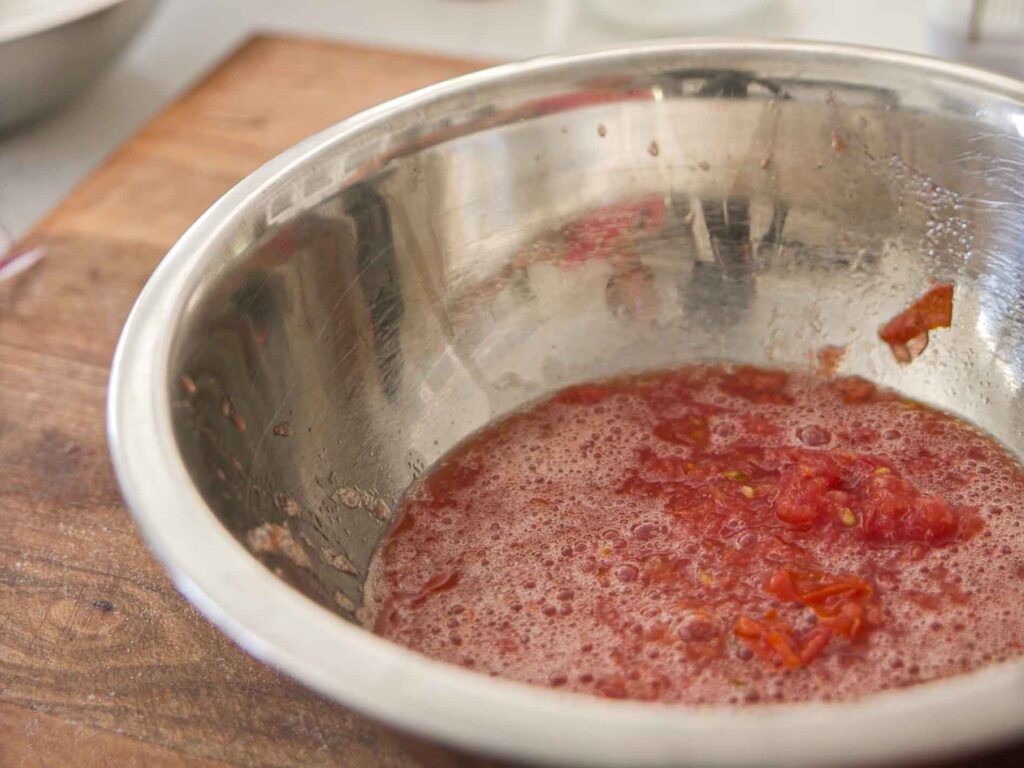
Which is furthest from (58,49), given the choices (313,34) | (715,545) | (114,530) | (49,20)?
(715,545)

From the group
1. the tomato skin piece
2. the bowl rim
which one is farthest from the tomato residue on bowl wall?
the bowl rim

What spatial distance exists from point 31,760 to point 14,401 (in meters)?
0.49

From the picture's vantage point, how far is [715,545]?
1.03 m

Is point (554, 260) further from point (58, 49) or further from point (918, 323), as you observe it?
point (58, 49)

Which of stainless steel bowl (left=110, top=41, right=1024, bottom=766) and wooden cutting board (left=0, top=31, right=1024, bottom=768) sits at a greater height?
stainless steel bowl (left=110, top=41, right=1024, bottom=766)

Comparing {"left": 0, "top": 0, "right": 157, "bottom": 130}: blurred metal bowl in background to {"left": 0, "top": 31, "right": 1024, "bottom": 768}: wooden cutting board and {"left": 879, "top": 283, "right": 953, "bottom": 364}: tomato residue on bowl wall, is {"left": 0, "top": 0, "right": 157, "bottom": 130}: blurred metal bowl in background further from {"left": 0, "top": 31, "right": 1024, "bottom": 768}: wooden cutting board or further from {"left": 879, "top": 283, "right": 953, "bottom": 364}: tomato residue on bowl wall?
{"left": 879, "top": 283, "right": 953, "bottom": 364}: tomato residue on bowl wall

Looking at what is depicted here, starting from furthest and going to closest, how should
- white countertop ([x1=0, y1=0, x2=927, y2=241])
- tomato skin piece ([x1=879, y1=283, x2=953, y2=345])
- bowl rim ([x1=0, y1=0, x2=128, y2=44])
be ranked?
white countertop ([x1=0, y1=0, x2=927, y2=241]) → bowl rim ([x1=0, y1=0, x2=128, y2=44]) → tomato skin piece ([x1=879, y1=283, x2=953, y2=345])

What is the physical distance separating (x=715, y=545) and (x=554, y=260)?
0.40m

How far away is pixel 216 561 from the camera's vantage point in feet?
2.33

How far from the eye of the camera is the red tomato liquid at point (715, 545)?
0.92 meters

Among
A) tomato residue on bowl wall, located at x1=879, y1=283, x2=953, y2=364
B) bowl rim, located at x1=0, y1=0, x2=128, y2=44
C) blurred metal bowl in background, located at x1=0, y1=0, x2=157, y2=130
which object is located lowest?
tomato residue on bowl wall, located at x1=879, y1=283, x2=953, y2=364

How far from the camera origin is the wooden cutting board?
93 cm

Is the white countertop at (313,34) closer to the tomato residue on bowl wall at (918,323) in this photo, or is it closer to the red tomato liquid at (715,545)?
the tomato residue on bowl wall at (918,323)

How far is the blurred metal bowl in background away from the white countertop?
9 cm
